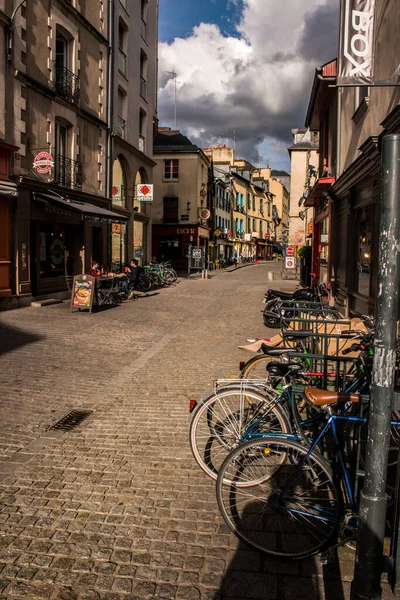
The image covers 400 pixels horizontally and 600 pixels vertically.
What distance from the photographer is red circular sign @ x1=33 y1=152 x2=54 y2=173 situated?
48.0 ft

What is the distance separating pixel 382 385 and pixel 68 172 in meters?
17.4

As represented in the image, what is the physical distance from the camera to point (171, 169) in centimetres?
4191

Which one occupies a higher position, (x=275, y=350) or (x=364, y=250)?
(x=364, y=250)

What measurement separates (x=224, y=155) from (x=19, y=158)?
5131 centimetres

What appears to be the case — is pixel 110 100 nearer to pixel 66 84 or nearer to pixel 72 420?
pixel 66 84

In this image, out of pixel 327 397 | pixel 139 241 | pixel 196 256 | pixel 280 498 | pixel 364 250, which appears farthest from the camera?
pixel 196 256

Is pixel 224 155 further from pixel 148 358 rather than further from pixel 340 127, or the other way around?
pixel 148 358

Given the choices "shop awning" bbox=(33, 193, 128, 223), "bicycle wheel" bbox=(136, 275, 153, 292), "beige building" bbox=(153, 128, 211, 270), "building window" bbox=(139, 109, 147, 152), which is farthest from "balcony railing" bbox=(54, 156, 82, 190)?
"beige building" bbox=(153, 128, 211, 270)

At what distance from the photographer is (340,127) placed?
14953 mm

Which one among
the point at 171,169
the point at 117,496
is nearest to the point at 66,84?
the point at 117,496

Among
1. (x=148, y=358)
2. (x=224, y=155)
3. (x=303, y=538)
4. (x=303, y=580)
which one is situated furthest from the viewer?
(x=224, y=155)

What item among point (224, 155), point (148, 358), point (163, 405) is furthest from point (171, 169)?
point (163, 405)

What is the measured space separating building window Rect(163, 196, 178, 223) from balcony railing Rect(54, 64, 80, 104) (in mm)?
23868

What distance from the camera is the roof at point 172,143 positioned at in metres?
41.3
